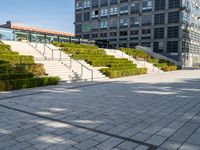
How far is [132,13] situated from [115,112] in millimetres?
54633

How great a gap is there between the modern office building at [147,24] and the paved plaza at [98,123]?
44986 mm

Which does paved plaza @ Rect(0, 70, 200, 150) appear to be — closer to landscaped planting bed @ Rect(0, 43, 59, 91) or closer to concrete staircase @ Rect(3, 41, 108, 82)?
landscaped planting bed @ Rect(0, 43, 59, 91)

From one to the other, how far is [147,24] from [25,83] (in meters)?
47.6

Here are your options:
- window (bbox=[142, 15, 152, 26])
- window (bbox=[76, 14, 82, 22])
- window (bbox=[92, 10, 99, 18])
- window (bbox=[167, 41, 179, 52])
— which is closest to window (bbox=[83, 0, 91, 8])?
window (bbox=[92, 10, 99, 18])

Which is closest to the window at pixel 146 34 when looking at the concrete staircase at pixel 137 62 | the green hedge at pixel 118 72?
the concrete staircase at pixel 137 62

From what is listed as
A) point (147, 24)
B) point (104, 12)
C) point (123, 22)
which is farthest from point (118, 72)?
point (104, 12)

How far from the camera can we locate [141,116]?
8.59m

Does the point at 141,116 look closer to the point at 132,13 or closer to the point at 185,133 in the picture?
the point at 185,133

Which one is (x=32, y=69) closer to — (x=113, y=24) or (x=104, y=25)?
(x=113, y=24)

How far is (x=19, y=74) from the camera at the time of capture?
48.9 feet

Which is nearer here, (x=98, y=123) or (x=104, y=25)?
(x=98, y=123)

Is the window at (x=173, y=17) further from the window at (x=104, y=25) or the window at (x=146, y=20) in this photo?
the window at (x=104, y=25)

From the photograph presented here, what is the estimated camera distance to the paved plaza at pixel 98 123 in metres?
5.95

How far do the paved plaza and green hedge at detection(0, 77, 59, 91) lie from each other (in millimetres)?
1405
